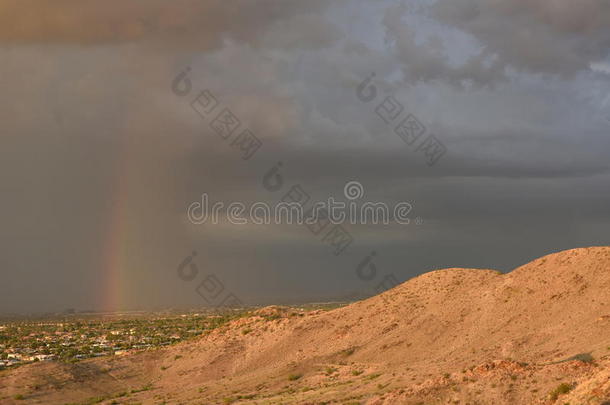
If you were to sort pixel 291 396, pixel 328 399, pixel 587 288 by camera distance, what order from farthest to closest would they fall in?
1. pixel 587 288
2. pixel 291 396
3. pixel 328 399

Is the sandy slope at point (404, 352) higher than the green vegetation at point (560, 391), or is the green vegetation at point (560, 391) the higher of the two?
the sandy slope at point (404, 352)

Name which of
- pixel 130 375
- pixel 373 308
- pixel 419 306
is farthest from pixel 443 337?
pixel 130 375

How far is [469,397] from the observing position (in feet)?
115

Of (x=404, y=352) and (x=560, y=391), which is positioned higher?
(x=404, y=352)

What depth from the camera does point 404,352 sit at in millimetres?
61438

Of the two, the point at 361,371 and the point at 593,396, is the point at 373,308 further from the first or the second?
the point at 593,396

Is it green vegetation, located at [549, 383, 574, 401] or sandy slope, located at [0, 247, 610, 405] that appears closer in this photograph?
green vegetation, located at [549, 383, 574, 401]

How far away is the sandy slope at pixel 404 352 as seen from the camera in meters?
37.5

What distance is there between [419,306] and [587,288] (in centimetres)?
1962

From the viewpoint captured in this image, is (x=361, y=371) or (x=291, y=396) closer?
(x=291, y=396)

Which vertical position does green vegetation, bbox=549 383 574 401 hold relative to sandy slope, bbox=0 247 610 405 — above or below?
below

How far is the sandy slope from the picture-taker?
3753cm

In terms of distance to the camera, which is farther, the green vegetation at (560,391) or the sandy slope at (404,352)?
the sandy slope at (404,352)

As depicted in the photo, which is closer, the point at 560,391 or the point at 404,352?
the point at 560,391
